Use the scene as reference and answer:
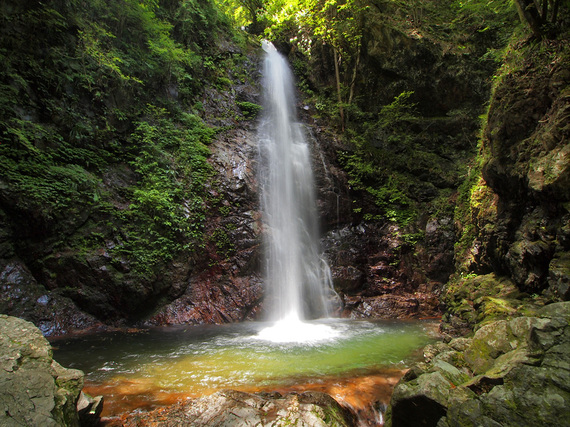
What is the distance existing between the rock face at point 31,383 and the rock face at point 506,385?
325 centimetres

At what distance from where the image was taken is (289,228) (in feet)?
35.9

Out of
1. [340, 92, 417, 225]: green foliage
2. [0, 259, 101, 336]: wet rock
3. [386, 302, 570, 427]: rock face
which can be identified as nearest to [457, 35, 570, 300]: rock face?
[386, 302, 570, 427]: rock face

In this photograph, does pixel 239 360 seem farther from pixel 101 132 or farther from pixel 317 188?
pixel 101 132

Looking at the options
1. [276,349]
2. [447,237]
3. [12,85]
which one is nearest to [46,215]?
[12,85]

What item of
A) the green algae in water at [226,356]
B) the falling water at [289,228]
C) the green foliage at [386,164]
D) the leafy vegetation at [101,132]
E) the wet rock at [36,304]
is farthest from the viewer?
the green foliage at [386,164]

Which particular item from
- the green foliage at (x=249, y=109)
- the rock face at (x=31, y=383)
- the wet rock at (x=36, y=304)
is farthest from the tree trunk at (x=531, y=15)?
the wet rock at (x=36, y=304)

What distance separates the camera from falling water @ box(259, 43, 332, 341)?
9.21 m

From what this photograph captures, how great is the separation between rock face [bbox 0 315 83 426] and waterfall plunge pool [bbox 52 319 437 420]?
0.73m

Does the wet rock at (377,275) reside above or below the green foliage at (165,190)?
below

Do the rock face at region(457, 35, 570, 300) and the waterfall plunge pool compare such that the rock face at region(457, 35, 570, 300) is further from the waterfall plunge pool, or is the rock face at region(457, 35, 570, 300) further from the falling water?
the falling water

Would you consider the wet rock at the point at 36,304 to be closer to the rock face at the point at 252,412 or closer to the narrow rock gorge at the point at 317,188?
the narrow rock gorge at the point at 317,188

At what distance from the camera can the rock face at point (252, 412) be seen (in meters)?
3.01

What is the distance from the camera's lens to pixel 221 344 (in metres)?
6.12

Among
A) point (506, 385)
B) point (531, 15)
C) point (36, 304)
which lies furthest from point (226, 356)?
point (531, 15)
